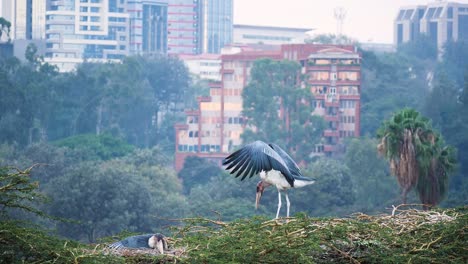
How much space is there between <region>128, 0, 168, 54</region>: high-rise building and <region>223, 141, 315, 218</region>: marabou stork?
155 metres

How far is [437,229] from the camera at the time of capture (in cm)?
1300

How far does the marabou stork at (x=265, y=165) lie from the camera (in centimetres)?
1535

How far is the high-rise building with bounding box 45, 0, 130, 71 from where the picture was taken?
158000mm

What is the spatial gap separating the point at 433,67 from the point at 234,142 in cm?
4222

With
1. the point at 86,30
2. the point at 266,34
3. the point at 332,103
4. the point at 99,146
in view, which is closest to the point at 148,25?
the point at 86,30

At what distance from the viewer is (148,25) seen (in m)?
178

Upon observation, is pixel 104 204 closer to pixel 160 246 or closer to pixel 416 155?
pixel 416 155

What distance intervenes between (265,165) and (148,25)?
16376cm

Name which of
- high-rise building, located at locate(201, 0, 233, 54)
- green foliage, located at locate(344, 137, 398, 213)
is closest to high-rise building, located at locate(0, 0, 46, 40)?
high-rise building, located at locate(201, 0, 233, 54)

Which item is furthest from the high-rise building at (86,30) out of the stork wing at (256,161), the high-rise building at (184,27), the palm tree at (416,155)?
the stork wing at (256,161)

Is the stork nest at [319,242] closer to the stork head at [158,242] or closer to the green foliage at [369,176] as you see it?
the stork head at [158,242]

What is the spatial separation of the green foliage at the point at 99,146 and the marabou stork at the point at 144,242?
67831 mm

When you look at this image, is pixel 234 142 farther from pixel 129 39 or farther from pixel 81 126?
pixel 129 39

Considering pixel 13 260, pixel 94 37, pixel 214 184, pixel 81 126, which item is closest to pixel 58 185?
pixel 214 184
